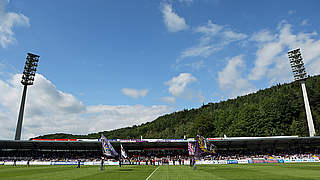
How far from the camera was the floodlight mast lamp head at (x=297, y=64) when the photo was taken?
78562mm

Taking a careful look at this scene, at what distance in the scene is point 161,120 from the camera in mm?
194375

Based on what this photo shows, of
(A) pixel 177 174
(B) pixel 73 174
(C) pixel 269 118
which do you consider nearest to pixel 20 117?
(B) pixel 73 174

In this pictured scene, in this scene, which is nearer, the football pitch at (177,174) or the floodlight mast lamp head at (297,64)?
the football pitch at (177,174)

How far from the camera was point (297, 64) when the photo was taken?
79.2 m

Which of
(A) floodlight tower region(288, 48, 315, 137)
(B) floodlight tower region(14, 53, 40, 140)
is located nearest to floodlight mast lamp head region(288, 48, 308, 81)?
(A) floodlight tower region(288, 48, 315, 137)

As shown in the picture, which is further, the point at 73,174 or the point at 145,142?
the point at 145,142

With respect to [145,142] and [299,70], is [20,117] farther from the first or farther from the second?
[299,70]

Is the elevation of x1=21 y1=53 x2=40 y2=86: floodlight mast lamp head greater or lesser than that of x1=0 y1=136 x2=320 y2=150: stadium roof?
greater

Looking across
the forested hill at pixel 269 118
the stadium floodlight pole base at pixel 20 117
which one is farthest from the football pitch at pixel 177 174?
the forested hill at pixel 269 118

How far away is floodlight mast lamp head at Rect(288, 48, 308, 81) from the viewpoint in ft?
A: 258

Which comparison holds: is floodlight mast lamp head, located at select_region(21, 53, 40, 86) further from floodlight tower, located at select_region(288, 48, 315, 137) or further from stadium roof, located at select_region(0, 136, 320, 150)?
floodlight tower, located at select_region(288, 48, 315, 137)

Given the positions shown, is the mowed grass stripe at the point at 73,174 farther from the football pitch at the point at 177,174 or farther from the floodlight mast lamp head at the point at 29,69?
the floodlight mast lamp head at the point at 29,69

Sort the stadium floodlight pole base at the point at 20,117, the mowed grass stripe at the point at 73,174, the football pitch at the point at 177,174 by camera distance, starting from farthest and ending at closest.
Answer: the stadium floodlight pole base at the point at 20,117, the mowed grass stripe at the point at 73,174, the football pitch at the point at 177,174

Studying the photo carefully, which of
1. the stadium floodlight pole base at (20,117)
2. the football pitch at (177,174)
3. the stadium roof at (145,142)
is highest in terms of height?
the stadium floodlight pole base at (20,117)
